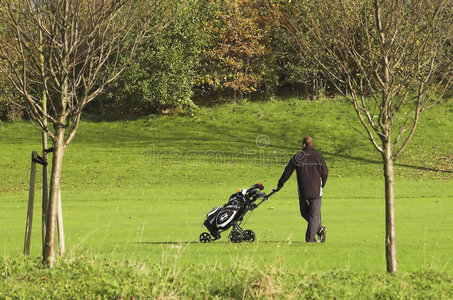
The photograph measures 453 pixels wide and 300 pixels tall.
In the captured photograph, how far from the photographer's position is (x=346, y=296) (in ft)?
26.5

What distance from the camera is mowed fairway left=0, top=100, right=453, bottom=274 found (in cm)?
1198

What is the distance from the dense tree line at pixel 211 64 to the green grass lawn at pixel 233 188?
1.85 meters

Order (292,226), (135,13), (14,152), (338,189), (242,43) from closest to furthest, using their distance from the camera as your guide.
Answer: (135,13), (292,226), (338,189), (14,152), (242,43)

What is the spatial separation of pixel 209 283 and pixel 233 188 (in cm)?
1970

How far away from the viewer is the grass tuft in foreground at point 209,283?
318 inches

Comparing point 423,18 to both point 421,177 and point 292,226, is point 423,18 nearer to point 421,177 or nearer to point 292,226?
point 292,226

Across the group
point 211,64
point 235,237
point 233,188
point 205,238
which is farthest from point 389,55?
point 211,64

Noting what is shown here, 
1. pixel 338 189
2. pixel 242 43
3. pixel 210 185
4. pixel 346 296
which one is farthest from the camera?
pixel 242 43

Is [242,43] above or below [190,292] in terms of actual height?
above

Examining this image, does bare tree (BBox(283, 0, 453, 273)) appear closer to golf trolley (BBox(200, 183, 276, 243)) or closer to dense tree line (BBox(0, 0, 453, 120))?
golf trolley (BBox(200, 183, 276, 243))

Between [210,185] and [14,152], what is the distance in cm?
1412

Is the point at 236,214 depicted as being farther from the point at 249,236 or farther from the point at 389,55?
the point at 389,55

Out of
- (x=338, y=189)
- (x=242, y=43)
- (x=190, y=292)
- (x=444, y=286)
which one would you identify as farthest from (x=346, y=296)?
(x=242, y=43)

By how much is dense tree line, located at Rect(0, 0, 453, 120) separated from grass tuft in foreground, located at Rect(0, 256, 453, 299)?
3578 cm
